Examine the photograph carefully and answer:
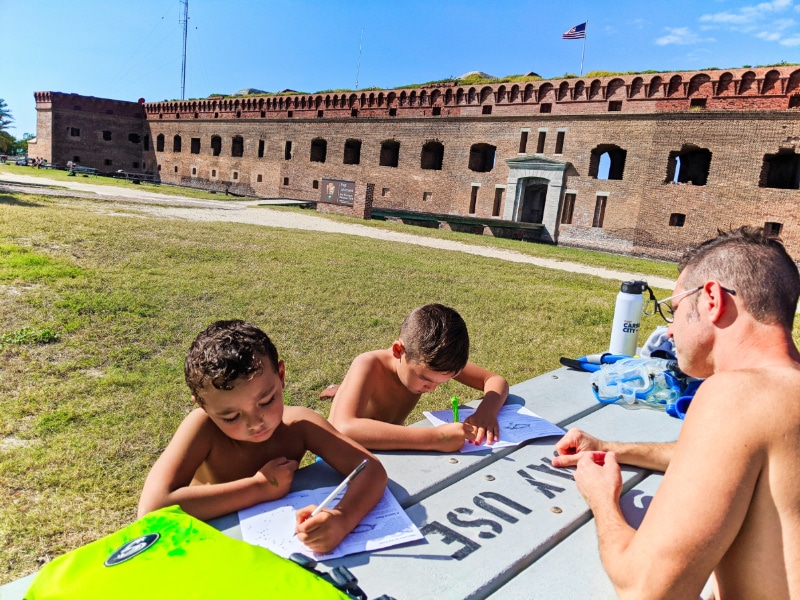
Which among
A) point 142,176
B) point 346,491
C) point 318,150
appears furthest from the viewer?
point 142,176

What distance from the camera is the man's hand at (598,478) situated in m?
1.63

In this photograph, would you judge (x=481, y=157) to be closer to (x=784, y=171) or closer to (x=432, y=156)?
(x=432, y=156)

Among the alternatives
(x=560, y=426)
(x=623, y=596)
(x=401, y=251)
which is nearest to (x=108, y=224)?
(x=401, y=251)

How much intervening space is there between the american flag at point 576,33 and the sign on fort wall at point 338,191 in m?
10.7

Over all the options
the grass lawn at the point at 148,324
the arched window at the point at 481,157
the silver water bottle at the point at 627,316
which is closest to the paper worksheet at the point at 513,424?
the silver water bottle at the point at 627,316

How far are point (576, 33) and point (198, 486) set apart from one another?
25.8 m

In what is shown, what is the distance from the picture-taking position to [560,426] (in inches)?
95.8

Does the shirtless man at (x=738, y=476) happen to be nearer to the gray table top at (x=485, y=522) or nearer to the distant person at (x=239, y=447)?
the gray table top at (x=485, y=522)

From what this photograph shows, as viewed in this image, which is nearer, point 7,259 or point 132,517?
point 132,517

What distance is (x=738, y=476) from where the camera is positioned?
1.08 metres

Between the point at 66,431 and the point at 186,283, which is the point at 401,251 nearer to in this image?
the point at 186,283

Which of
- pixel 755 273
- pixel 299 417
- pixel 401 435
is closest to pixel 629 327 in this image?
pixel 401 435

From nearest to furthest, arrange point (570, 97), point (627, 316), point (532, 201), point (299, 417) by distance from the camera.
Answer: point (299, 417), point (627, 316), point (570, 97), point (532, 201)

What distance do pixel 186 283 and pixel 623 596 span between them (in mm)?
6262
